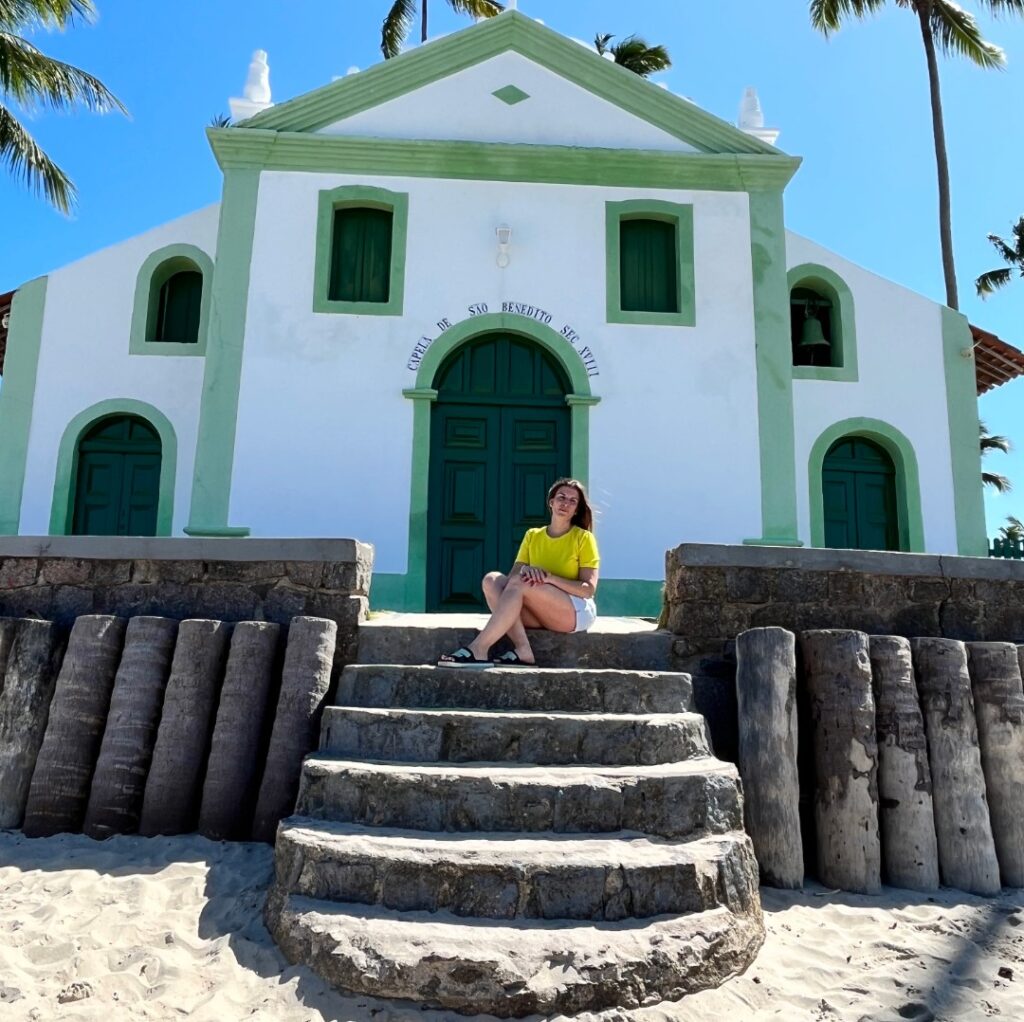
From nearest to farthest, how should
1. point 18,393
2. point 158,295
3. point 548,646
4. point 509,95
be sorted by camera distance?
point 548,646, point 509,95, point 18,393, point 158,295

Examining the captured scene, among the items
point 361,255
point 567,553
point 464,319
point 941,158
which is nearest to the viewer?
point 567,553

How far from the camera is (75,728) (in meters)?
4.61

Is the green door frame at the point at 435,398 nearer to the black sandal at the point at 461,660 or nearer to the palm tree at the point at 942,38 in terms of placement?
the black sandal at the point at 461,660

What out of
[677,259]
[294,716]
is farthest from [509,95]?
[294,716]

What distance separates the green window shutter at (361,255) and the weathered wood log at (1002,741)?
6917 millimetres

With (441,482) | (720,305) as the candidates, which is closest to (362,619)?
(441,482)

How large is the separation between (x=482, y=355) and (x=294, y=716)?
5754 millimetres

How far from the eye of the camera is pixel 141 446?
10.3 meters

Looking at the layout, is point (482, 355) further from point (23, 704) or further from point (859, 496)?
point (23, 704)

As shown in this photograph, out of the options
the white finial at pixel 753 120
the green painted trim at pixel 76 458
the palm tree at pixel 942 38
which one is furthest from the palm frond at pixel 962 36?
the green painted trim at pixel 76 458

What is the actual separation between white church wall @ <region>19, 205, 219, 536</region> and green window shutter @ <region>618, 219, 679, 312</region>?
488 centimetres

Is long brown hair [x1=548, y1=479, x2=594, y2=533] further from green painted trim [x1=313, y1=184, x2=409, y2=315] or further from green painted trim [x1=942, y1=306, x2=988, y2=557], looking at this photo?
green painted trim [x1=942, y1=306, x2=988, y2=557]

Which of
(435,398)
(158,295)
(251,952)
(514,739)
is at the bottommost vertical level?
(251,952)

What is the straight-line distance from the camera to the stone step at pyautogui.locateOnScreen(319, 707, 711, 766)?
4.16 meters
